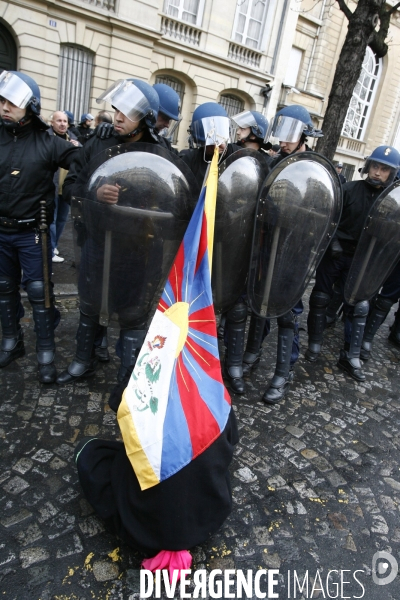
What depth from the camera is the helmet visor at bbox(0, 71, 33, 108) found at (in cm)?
238

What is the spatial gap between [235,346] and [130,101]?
183cm

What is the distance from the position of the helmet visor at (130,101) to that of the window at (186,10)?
11897 millimetres

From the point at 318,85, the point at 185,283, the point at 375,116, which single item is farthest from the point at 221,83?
the point at 185,283

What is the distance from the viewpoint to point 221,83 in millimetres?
13312

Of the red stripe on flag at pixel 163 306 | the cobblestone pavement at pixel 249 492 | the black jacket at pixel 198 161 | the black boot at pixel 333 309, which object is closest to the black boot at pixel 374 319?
the black boot at pixel 333 309

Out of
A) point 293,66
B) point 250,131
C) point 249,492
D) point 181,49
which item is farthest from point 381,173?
point 293,66

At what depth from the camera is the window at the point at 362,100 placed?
64.7 ft

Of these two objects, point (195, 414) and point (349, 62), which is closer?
point (195, 414)

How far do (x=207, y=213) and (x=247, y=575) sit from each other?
1536 millimetres

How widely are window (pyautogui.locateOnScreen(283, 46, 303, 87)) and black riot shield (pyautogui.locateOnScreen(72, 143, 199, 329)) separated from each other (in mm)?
16793

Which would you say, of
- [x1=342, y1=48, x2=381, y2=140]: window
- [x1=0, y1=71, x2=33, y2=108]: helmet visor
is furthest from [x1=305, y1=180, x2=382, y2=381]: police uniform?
[x1=342, y1=48, x2=381, y2=140]: window

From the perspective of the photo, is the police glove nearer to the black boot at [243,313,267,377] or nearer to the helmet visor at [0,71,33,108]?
the black boot at [243,313,267,377]

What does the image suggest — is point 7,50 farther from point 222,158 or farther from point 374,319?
point 374,319

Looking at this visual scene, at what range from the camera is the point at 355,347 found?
12.5 ft
